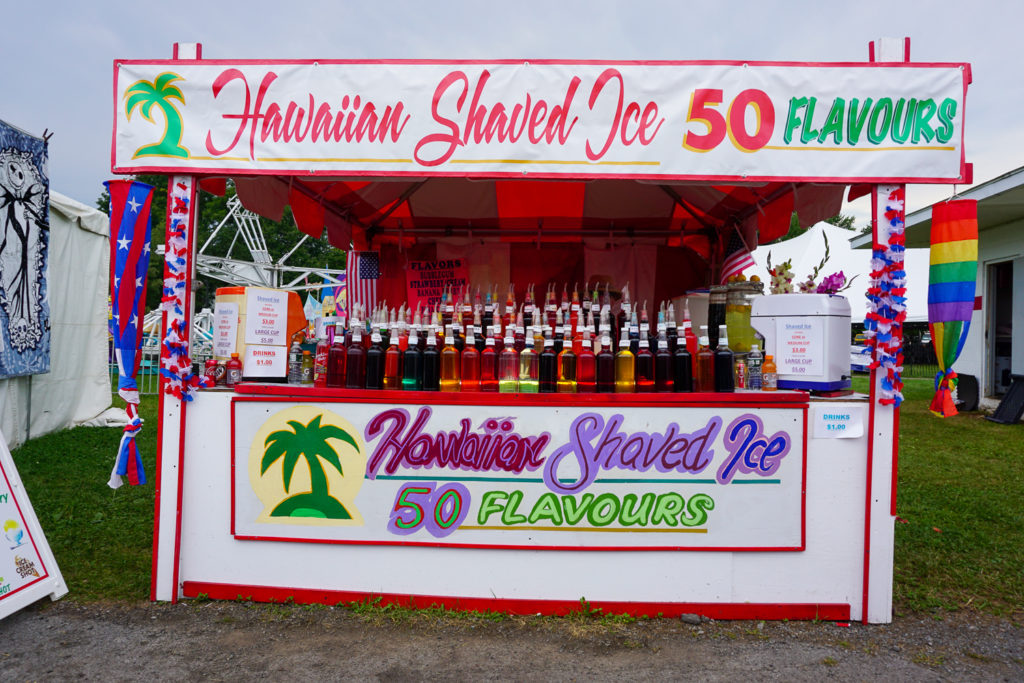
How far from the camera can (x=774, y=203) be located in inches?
177

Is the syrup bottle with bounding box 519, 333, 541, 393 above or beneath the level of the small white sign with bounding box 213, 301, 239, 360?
beneath

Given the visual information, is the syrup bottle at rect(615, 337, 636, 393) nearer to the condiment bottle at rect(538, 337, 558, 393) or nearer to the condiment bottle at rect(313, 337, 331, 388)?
the condiment bottle at rect(538, 337, 558, 393)

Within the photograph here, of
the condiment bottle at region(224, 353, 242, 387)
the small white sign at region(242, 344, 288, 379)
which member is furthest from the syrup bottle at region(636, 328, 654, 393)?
the condiment bottle at region(224, 353, 242, 387)

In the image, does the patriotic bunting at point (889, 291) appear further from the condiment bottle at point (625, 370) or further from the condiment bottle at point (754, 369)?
the condiment bottle at point (625, 370)

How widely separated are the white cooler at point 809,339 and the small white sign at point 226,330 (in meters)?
2.77

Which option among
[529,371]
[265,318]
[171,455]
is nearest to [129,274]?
[265,318]

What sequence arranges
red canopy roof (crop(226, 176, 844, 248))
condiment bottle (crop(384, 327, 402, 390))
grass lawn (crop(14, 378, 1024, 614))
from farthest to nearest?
red canopy roof (crop(226, 176, 844, 248)), grass lawn (crop(14, 378, 1024, 614)), condiment bottle (crop(384, 327, 402, 390))

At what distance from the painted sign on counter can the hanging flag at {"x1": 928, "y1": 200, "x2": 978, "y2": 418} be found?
805 mm

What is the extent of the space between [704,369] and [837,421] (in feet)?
2.18

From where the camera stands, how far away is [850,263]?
1842 cm

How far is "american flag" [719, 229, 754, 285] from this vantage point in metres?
5.30

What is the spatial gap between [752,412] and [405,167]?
80.5 inches

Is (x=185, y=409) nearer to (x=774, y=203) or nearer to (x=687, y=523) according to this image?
(x=687, y=523)

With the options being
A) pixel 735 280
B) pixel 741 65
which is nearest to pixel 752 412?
pixel 735 280
